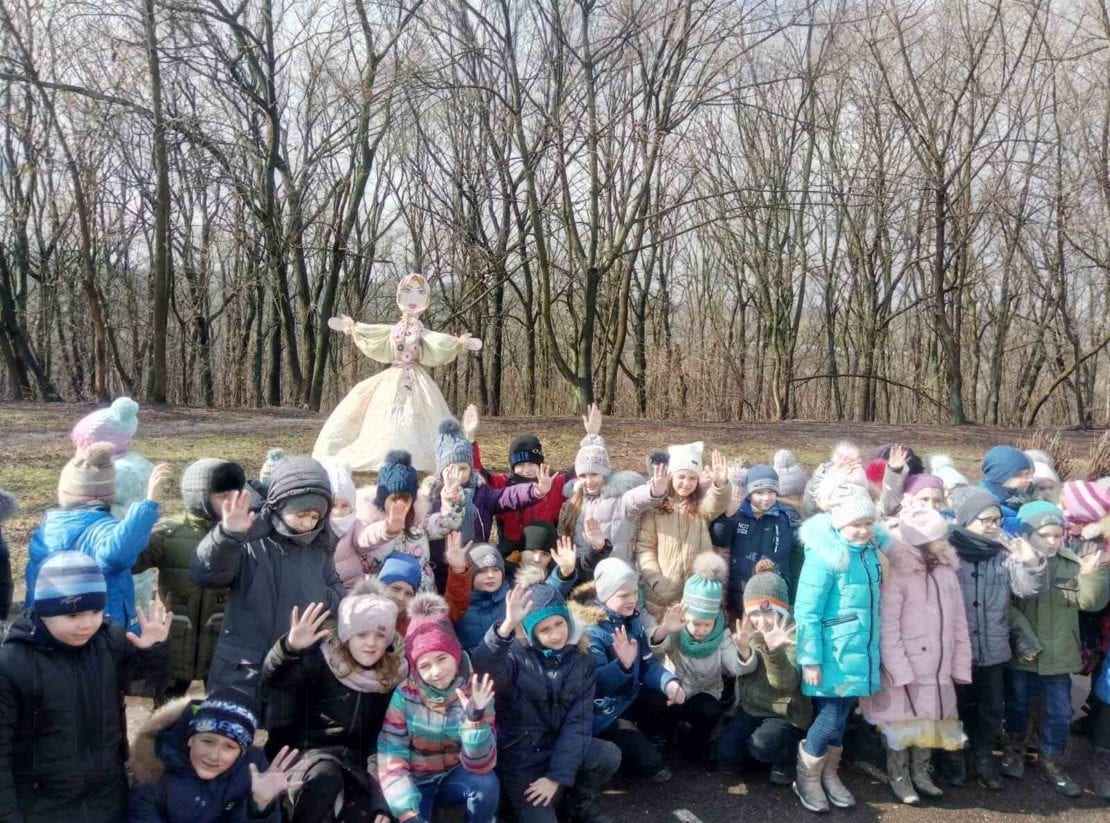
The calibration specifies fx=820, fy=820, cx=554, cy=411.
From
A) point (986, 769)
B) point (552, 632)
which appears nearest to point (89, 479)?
point (552, 632)

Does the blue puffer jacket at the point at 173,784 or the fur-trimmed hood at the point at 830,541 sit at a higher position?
the fur-trimmed hood at the point at 830,541

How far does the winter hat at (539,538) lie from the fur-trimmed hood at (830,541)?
1.68 m

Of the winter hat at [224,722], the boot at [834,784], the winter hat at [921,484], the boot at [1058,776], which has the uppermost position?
the winter hat at [921,484]

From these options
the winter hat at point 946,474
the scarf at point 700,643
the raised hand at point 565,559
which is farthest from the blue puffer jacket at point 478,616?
the winter hat at point 946,474

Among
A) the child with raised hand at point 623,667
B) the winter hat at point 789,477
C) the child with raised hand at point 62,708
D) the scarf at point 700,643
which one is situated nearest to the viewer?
the child with raised hand at point 62,708

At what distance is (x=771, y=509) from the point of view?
4805mm

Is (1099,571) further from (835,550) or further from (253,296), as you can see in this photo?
(253,296)

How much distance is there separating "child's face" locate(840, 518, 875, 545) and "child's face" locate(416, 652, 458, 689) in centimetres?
188

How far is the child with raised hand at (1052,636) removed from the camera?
4.07 m

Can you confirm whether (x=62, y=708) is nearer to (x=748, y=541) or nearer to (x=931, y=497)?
(x=748, y=541)

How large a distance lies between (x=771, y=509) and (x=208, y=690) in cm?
310

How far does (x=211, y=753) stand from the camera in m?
2.77

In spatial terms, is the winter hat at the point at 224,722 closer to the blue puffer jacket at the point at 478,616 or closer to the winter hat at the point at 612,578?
the blue puffer jacket at the point at 478,616

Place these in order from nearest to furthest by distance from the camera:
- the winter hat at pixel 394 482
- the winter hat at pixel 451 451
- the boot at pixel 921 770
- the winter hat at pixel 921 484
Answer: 1. the boot at pixel 921 770
2. the winter hat at pixel 394 482
3. the winter hat at pixel 921 484
4. the winter hat at pixel 451 451
